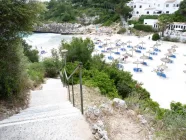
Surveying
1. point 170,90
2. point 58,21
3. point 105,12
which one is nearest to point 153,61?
point 170,90

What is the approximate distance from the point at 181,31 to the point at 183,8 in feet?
23.7

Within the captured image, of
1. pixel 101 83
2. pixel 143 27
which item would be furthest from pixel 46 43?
pixel 101 83

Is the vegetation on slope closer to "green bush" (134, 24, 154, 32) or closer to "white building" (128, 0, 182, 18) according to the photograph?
"green bush" (134, 24, 154, 32)

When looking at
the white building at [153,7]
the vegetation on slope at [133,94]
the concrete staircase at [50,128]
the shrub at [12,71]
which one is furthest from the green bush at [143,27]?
the concrete staircase at [50,128]

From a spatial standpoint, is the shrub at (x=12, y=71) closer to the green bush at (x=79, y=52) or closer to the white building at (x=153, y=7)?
the green bush at (x=79, y=52)

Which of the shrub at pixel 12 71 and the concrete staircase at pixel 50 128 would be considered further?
A: the shrub at pixel 12 71

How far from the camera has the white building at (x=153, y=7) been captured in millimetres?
46500

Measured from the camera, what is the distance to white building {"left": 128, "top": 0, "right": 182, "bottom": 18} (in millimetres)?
46500

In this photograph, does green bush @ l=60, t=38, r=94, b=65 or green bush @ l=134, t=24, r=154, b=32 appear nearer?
green bush @ l=60, t=38, r=94, b=65

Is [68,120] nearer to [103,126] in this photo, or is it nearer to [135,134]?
[103,126]

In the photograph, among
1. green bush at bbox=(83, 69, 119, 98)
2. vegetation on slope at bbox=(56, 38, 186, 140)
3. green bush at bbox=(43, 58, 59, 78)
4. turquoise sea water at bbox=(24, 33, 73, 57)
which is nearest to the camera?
vegetation on slope at bbox=(56, 38, 186, 140)

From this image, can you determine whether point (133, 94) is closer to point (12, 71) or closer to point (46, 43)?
point (12, 71)

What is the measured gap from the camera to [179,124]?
3.54 m

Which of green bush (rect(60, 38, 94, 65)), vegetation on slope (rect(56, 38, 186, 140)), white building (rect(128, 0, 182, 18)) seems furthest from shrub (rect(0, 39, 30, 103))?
white building (rect(128, 0, 182, 18))
